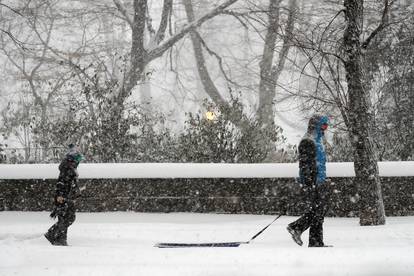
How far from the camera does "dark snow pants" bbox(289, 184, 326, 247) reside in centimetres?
732

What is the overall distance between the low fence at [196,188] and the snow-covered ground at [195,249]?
0.97 feet

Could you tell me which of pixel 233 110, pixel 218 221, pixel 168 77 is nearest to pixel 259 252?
pixel 218 221

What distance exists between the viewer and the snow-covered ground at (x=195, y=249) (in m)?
6.00

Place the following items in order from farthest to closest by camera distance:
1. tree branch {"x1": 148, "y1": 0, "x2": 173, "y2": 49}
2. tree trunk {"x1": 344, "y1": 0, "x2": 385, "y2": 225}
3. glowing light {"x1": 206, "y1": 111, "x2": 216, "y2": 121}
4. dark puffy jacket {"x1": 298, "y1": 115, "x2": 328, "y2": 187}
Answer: tree branch {"x1": 148, "y1": 0, "x2": 173, "y2": 49}
glowing light {"x1": 206, "y1": 111, "x2": 216, "y2": 121}
tree trunk {"x1": 344, "y1": 0, "x2": 385, "y2": 225}
dark puffy jacket {"x1": 298, "y1": 115, "x2": 328, "y2": 187}

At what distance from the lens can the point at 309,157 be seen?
725cm

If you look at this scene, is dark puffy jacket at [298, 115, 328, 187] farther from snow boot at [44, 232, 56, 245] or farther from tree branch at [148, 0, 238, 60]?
tree branch at [148, 0, 238, 60]

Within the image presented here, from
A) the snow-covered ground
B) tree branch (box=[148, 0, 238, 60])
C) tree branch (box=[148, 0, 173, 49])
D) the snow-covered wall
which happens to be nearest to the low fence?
the snow-covered wall

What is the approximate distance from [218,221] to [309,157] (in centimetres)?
347

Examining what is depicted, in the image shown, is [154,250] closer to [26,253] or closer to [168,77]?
[26,253]

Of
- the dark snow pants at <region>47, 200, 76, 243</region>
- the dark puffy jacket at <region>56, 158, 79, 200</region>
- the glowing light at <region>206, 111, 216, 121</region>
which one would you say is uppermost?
the glowing light at <region>206, 111, 216, 121</region>

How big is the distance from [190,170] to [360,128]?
323cm

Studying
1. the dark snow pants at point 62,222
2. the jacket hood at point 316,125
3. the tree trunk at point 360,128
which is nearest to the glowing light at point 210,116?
the tree trunk at point 360,128

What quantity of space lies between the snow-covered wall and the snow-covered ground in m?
0.75

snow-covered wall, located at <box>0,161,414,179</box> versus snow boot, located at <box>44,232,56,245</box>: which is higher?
snow-covered wall, located at <box>0,161,414,179</box>
